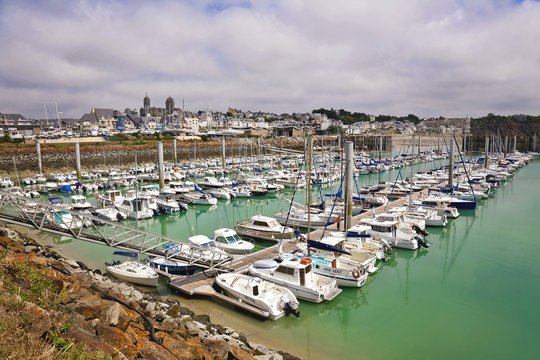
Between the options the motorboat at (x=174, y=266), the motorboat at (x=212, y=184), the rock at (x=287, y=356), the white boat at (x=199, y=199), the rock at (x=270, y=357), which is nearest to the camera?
the rock at (x=270, y=357)

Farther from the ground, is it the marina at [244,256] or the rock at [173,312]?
the rock at [173,312]

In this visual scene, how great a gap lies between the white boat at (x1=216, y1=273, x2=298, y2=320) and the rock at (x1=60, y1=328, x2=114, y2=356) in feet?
25.5

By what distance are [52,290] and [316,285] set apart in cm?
1052

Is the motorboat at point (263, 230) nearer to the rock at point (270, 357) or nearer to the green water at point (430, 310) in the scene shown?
the green water at point (430, 310)

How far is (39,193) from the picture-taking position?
4319 centimetres

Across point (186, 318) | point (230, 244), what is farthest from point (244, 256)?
point (186, 318)

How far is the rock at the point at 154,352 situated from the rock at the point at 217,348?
1.67 m

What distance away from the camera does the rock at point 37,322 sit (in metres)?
6.23

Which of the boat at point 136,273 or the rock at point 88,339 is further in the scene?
the boat at point 136,273

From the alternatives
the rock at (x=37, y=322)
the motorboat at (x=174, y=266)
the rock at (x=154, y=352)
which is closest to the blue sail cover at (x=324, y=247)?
the motorboat at (x=174, y=266)

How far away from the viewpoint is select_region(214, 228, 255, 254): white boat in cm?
2003

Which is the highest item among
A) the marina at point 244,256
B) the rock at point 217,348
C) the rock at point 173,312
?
the rock at point 217,348

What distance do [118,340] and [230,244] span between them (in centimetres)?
1299

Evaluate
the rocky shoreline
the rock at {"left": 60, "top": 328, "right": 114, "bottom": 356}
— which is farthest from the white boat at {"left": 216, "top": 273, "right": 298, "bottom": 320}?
the rock at {"left": 60, "top": 328, "right": 114, "bottom": 356}
